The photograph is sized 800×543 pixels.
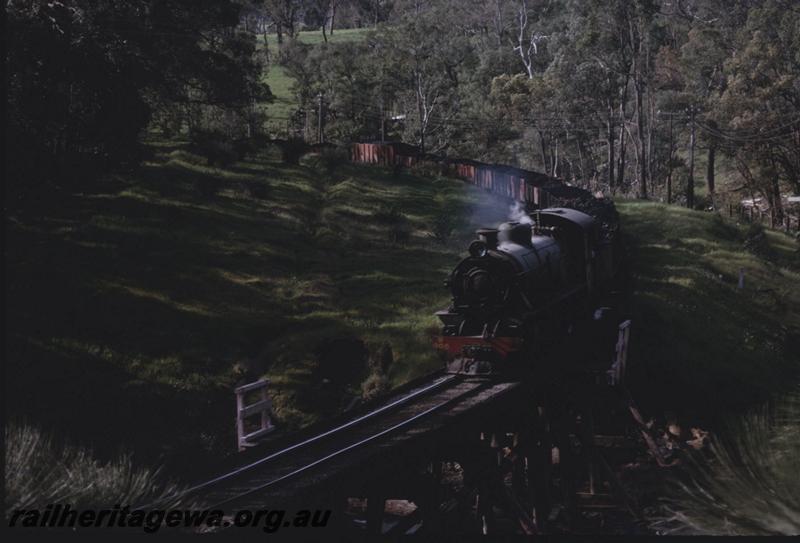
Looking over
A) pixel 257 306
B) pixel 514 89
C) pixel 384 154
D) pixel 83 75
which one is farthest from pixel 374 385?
pixel 514 89

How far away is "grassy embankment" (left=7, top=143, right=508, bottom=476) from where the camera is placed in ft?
69.6

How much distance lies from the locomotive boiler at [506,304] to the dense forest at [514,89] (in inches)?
580

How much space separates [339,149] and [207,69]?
15.8 meters

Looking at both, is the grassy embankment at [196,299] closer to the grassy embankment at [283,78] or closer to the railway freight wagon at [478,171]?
the railway freight wagon at [478,171]

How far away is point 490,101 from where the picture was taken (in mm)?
76625

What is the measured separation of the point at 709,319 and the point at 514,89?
50979mm

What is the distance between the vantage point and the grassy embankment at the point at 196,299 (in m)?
21.2

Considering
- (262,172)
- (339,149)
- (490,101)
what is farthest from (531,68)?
(262,172)

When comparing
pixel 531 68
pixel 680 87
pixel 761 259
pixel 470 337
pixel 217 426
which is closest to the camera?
pixel 470 337

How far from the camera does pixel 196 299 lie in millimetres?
27562

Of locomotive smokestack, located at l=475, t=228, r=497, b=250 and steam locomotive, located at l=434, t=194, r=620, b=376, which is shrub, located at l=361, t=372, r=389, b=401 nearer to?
steam locomotive, located at l=434, t=194, r=620, b=376

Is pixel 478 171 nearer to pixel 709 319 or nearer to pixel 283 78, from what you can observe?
pixel 709 319

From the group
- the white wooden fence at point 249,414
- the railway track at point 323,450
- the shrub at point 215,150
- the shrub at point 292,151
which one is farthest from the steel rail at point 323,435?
the shrub at point 292,151

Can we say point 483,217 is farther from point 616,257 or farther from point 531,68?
point 531,68
